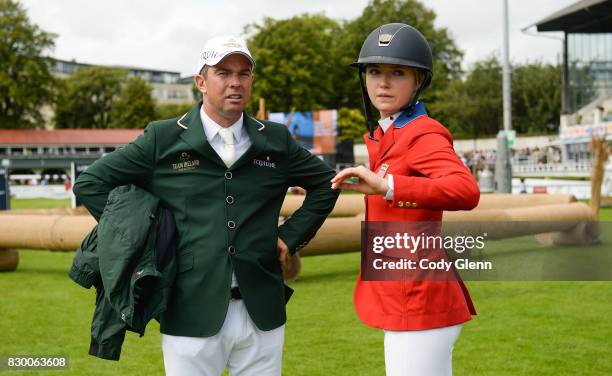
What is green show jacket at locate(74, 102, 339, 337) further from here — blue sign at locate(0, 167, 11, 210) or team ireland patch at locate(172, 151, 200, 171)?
blue sign at locate(0, 167, 11, 210)

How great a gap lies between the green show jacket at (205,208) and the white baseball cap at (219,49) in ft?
0.99

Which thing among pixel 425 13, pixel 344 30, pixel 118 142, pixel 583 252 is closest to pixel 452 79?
pixel 425 13

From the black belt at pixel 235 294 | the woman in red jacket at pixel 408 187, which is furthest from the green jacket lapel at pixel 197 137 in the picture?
the woman in red jacket at pixel 408 187

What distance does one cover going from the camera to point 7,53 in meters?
Result: 70.3

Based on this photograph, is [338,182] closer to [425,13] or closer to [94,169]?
[94,169]

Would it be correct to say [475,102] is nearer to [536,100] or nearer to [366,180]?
[536,100]

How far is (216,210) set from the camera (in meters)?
3.37

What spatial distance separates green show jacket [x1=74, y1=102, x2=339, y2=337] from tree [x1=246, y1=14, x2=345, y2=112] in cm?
5681

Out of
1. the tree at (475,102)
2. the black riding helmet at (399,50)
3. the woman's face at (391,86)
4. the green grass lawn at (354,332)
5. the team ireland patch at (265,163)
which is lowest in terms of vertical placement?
the green grass lawn at (354,332)

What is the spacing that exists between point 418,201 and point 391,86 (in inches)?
24.9

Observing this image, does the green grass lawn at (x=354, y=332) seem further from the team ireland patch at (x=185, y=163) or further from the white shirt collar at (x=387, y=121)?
the white shirt collar at (x=387, y=121)

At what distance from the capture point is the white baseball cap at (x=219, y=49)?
10.8 ft

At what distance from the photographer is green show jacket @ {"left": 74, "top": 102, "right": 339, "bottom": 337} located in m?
3.32

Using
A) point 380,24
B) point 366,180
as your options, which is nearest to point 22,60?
point 380,24
